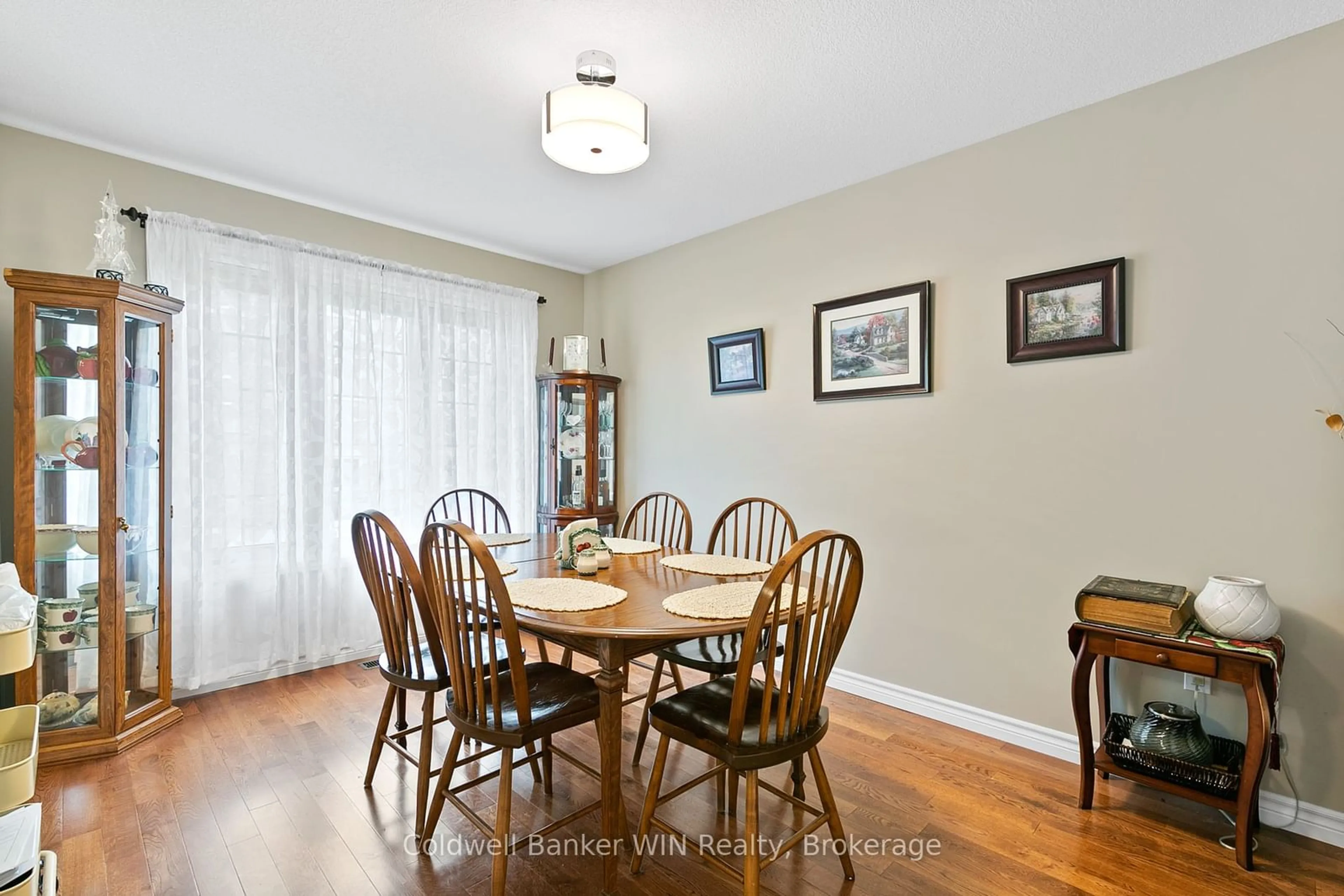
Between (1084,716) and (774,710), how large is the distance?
3.72ft

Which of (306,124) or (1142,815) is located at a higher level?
(306,124)

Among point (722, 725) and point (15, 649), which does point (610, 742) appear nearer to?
point (722, 725)

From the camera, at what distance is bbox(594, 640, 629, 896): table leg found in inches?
63.6

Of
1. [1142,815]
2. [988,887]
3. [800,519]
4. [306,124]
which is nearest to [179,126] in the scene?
[306,124]

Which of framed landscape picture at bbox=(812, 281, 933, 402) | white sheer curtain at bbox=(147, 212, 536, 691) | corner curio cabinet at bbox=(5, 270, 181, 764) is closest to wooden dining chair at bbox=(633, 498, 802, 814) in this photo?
framed landscape picture at bbox=(812, 281, 933, 402)

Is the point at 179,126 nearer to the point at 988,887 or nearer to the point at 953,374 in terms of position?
the point at 953,374

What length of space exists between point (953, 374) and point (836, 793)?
1.75 metres

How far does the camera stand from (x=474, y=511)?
12.5ft

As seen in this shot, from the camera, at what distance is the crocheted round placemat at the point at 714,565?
2.23 m

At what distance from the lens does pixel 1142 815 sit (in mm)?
2037

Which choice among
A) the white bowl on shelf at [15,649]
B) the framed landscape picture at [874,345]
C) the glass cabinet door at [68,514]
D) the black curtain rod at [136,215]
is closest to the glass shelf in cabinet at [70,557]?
the glass cabinet door at [68,514]

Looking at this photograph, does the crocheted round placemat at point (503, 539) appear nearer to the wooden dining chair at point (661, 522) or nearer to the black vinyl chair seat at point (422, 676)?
the wooden dining chair at point (661, 522)

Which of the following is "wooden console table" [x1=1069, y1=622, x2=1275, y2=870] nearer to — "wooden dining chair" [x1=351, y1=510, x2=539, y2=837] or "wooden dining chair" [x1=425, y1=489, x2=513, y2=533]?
"wooden dining chair" [x1=351, y1=510, x2=539, y2=837]

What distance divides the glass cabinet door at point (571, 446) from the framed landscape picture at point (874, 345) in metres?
1.62
